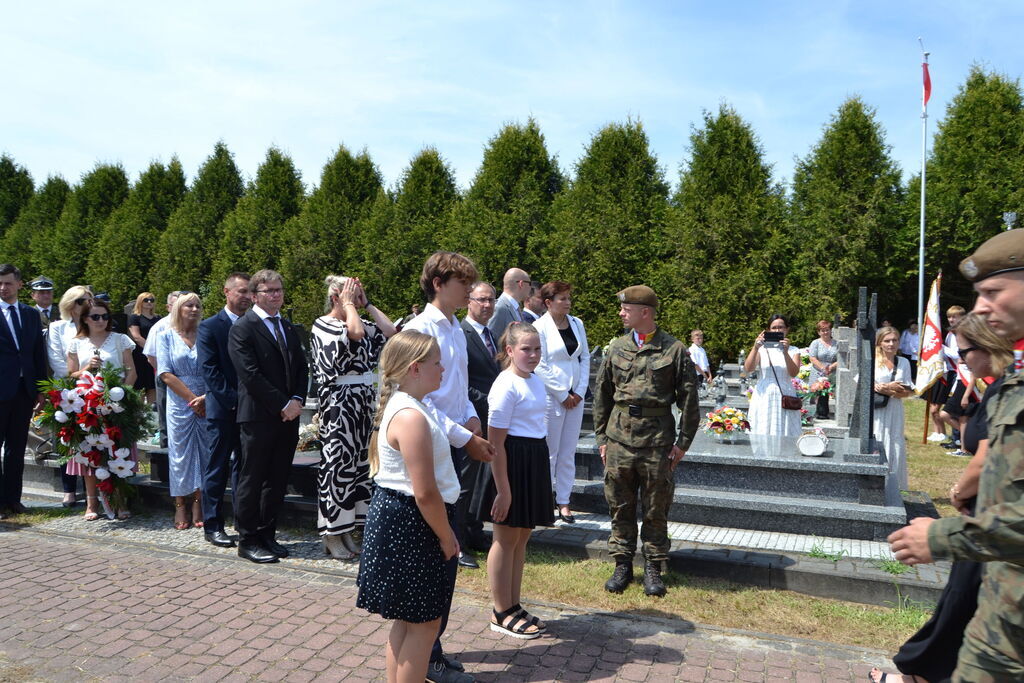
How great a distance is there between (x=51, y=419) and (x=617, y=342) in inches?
205

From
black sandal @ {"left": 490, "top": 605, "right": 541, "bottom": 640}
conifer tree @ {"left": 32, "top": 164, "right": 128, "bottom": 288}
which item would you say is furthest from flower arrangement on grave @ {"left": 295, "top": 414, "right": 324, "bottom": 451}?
conifer tree @ {"left": 32, "top": 164, "right": 128, "bottom": 288}

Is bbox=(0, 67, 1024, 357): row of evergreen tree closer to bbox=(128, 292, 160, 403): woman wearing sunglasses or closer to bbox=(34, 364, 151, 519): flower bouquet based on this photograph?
bbox=(128, 292, 160, 403): woman wearing sunglasses

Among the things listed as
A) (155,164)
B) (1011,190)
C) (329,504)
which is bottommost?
(329,504)

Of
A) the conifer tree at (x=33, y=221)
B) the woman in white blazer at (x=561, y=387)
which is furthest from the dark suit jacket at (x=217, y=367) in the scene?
the conifer tree at (x=33, y=221)

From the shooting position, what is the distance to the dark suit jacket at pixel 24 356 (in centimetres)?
685

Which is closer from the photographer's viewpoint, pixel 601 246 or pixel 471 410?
pixel 471 410

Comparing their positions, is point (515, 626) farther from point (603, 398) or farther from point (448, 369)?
point (603, 398)

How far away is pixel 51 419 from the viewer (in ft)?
22.4

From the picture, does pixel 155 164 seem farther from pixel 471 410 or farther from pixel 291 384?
pixel 471 410

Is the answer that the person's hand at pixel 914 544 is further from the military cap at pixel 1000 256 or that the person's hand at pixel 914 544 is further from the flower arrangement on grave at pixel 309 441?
Answer: the flower arrangement on grave at pixel 309 441

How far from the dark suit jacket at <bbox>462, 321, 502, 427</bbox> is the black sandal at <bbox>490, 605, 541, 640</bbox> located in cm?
146

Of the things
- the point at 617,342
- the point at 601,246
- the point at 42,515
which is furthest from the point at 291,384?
the point at 601,246

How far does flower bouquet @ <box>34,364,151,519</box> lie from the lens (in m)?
6.79

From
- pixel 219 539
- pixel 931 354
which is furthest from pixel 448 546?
pixel 931 354
